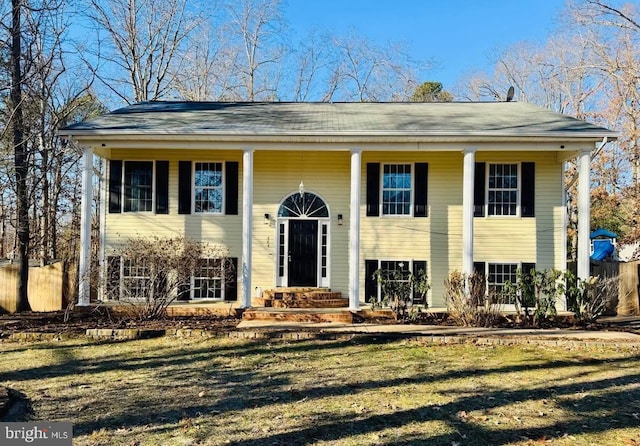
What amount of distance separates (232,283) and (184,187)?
2.78 m

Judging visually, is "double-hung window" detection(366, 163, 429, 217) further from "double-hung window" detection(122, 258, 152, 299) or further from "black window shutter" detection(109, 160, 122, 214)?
"black window shutter" detection(109, 160, 122, 214)

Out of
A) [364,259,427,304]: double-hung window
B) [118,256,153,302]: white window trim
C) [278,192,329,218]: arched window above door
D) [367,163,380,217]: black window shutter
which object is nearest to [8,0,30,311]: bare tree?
[118,256,153,302]: white window trim

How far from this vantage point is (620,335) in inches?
332

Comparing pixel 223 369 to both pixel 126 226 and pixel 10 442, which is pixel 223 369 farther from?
pixel 126 226

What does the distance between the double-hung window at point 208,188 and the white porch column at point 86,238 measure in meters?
2.49

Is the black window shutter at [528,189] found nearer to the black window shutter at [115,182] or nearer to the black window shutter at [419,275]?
the black window shutter at [419,275]

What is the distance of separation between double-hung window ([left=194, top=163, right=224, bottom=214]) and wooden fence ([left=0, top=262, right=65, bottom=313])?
3.85 meters

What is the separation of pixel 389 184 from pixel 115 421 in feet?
28.6

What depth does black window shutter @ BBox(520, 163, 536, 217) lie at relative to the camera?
449 inches

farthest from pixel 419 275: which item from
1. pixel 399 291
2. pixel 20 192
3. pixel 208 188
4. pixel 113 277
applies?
pixel 20 192

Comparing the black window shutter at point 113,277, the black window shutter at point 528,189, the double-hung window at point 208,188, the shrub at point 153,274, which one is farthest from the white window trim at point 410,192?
the black window shutter at point 113,277

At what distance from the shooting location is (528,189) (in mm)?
11406

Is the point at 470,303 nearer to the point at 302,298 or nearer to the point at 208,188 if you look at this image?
the point at 302,298

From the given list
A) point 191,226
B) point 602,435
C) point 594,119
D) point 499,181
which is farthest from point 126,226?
point 594,119
